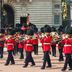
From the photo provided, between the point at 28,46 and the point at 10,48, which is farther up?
the point at 28,46

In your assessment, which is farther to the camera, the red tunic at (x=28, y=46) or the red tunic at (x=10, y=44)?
the red tunic at (x=10, y=44)

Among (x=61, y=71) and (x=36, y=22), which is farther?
(x=36, y=22)

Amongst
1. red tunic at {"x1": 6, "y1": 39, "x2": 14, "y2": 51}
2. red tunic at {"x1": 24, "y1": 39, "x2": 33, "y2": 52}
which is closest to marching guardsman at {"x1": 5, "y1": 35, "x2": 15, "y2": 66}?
red tunic at {"x1": 6, "y1": 39, "x2": 14, "y2": 51}

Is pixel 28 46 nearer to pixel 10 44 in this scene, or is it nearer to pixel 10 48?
pixel 10 48

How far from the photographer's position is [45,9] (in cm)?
5497

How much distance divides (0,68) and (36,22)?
110 feet

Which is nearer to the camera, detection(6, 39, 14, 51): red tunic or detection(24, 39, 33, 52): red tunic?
detection(24, 39, 33, 52): red tunic

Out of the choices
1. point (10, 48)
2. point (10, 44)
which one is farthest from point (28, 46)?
point (10, 44)

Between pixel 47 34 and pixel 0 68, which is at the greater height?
pixel 47 34

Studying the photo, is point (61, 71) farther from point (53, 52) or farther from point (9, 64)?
point (53, 52)

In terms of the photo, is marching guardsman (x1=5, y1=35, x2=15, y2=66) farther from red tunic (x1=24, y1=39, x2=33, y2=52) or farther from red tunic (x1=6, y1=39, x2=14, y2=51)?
red tunic (x1=24, y1=39, x2=33, y2=52)

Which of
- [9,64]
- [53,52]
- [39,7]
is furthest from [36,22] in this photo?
[9,64]

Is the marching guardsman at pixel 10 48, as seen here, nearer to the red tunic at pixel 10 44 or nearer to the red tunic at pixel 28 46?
the red tunic at pixel 10 44

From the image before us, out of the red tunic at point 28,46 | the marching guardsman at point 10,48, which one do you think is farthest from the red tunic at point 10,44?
the red tunic at point 28,46
